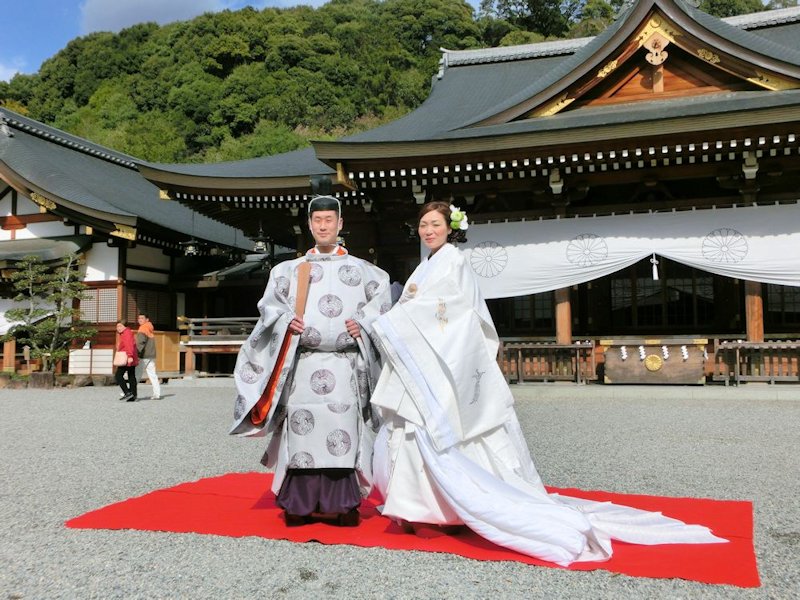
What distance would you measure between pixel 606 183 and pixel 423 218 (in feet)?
23.7

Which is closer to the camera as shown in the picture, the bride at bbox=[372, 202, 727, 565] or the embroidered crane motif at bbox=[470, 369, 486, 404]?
the bride at bbox=[372, 202, 727, 565]

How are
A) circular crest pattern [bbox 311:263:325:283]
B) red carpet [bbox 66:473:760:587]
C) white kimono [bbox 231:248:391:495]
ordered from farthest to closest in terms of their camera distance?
circular crest pattern [bbox 311:263:325:283]
white kimono [bbox 231:248:391:495]
red carpet [bbox 66:473:760:587]

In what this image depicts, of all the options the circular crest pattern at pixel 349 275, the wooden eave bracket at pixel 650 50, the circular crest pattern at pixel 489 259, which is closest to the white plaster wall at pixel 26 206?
the circular crest pattern at pixel 489 259

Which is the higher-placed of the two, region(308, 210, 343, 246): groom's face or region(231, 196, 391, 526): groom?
region(308, 210, 343, 246): groom's face

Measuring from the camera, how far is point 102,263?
13852 millimetres

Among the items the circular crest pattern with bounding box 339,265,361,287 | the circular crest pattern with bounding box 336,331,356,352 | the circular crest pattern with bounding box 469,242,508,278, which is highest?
the circular crest pattern with bounding box 469,242,508,278

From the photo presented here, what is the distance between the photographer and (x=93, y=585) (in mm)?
2500

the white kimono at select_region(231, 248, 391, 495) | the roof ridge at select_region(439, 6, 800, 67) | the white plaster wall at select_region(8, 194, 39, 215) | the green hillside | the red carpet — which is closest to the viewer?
the red carpet

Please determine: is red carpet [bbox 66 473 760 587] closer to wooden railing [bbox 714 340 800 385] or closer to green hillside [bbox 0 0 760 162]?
wooden railing [bbox 714 340 800 385]

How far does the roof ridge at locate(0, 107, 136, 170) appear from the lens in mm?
15986

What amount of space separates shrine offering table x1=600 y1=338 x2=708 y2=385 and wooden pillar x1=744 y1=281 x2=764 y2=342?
1.99 feet

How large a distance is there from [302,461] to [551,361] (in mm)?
7571

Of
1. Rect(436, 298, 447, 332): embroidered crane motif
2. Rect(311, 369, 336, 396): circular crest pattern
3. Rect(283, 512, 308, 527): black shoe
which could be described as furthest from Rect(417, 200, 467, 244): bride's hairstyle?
Rect(283, 512, 308, 527): black shoe

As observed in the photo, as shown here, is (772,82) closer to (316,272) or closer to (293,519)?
(316,272)
